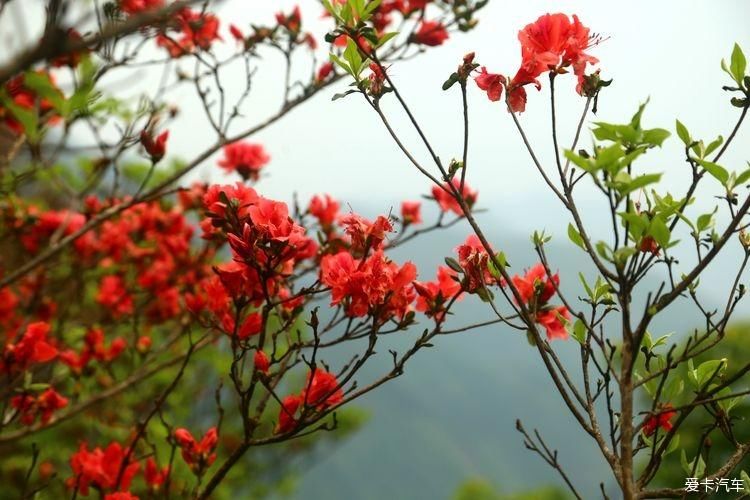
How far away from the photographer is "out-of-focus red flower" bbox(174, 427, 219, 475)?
1644 millimetres

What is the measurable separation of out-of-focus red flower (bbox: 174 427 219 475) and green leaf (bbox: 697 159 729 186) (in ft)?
4.19

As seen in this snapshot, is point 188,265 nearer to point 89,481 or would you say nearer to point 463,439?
point 89,481

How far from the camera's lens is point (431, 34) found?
2.35m

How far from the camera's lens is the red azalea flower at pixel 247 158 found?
253cm

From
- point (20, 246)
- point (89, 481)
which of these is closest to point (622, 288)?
point (89, 481)

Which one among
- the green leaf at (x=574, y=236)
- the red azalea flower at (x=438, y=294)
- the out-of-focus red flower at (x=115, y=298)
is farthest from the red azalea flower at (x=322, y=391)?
the out-of-focus red flower at (x=115, y=298)

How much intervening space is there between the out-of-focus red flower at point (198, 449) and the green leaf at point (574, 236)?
3.37 ft

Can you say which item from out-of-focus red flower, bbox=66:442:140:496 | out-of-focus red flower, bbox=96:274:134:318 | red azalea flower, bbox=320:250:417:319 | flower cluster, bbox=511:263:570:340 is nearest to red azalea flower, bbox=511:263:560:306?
flower cluster, bbox=511:263:570:340

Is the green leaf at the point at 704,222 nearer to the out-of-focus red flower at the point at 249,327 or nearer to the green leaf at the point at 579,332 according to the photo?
the green leaf at the point at 579,332

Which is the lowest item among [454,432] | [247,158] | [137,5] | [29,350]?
[29,350]

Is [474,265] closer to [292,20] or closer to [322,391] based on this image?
[322,391]

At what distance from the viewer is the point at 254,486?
835 centimetres

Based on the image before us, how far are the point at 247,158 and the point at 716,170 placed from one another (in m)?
1.85

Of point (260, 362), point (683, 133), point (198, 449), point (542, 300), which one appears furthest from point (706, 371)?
point (198, 449)
